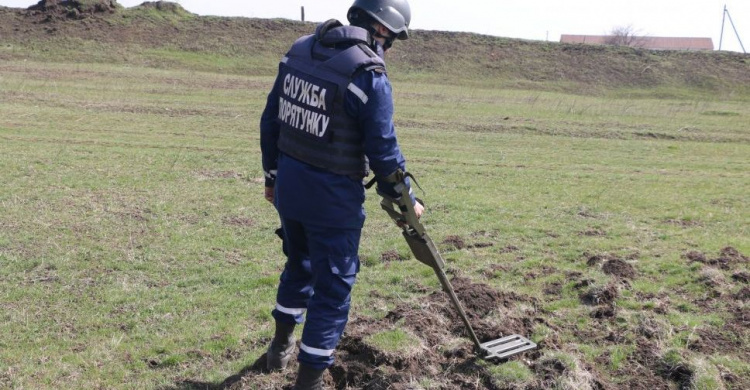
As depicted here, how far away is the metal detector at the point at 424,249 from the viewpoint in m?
4.71

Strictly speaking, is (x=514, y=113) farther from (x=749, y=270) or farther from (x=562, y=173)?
(x=749, y=270)

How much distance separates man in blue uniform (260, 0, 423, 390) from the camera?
441cm

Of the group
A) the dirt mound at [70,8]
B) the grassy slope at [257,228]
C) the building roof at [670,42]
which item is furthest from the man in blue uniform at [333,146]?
the building roof at [670,42]

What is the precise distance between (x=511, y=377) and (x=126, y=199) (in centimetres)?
737

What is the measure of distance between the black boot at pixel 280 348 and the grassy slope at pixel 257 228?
320 millimetres

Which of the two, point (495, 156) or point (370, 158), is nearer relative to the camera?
point (370, 158)

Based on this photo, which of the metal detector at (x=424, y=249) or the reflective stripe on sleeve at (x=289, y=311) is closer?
the metal detector at (x=424, y=249)

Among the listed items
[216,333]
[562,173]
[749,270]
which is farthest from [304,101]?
[562,173]

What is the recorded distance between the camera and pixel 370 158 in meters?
4.50

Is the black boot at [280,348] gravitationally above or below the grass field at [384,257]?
above

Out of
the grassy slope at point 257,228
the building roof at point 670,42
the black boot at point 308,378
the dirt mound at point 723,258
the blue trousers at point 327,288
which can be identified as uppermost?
the building roof at point 670,42

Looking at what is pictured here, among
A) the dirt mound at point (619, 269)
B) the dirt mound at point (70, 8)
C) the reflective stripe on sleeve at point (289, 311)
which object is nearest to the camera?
the reflective stripe on sleeve at point (289, 311)

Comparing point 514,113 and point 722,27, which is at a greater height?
point 722,27

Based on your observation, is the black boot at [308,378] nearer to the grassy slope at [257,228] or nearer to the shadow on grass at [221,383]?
the shadow on grass at [221,383]
